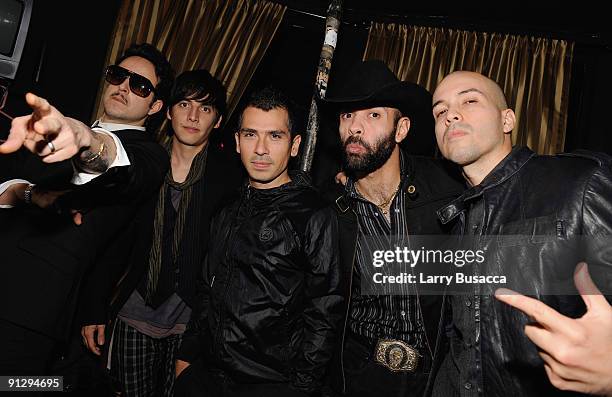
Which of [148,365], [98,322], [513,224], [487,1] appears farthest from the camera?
[487,1]

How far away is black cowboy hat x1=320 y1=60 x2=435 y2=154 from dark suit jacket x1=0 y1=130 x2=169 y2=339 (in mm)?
1186

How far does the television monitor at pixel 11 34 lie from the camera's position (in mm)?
2199

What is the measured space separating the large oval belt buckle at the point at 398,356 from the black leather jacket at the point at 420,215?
0.10 metres

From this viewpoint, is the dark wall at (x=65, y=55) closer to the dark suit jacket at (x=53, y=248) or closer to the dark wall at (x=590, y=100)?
the dark suit jacket at (x=53, y=248)

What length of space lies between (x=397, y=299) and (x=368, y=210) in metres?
0.52

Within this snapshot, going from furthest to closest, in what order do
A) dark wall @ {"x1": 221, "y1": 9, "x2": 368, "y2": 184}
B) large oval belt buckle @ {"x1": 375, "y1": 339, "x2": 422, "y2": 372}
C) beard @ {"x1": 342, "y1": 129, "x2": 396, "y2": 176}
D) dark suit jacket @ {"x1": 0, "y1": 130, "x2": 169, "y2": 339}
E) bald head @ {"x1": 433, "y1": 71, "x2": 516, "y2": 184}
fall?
1. dark wall @ {"x1": 221, "y1": 9, "x2": 368, "y2": 184}
2. beard @ {"x1": 342, "y1": 129, "x2": 396, "y2": 176}
3. large oval belt buckle @ {"x1": 375, "y1": 339, "x2": 422, "y2": 372}
4. bald head @ {"x1": 433, "y1": 71, "x2": 516, "y2": 184}
5. dark suit jacket @ {"x1": 0, "y1": 130, "x2": 169, "y2": 339}

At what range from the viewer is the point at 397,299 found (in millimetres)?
2170

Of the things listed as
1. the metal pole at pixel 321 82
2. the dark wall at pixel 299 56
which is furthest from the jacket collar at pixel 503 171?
the dark wall at pixel 299 56

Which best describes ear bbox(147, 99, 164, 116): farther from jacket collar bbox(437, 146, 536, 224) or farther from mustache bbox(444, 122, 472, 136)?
jacket collar bbox(437, 146, 536, 224)

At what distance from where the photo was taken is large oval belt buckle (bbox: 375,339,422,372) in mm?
2053

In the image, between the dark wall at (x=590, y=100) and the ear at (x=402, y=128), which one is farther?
the dark wall at (x=590, y=100)

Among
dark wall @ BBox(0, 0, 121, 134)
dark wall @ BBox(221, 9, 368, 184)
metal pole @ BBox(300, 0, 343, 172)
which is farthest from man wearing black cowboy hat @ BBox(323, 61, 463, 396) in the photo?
dark wall @ BBox(0, 0, 121, 134)

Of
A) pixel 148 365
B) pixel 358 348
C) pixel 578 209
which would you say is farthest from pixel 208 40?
pixel 578 209

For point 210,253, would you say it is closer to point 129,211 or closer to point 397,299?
point 129,211
